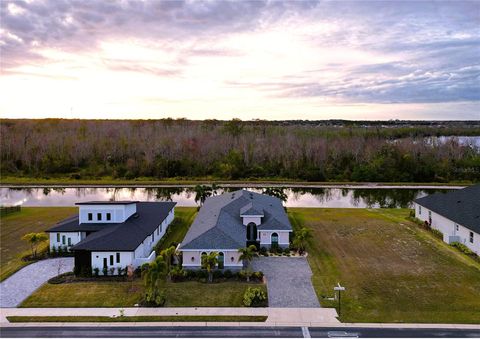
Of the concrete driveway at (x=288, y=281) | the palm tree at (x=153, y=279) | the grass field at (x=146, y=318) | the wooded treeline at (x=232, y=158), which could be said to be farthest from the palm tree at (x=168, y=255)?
the wooded treeline at (x=232, y=158)

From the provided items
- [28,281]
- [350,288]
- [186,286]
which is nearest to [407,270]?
[350,288]

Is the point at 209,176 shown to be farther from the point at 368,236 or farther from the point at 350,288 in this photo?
the point at 350,288

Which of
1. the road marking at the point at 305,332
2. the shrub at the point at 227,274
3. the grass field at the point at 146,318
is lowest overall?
the road marking at the point at 305,332

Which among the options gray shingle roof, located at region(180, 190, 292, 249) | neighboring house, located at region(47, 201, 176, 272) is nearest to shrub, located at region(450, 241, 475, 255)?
gray shingle roof, located at region(180, 190, 292, 249)

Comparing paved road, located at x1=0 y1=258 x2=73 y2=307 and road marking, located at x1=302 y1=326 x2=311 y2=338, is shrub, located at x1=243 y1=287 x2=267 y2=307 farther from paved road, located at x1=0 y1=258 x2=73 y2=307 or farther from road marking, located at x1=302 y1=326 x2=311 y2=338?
paved road, located at x1=0 y1=258 x2=73 y2=307

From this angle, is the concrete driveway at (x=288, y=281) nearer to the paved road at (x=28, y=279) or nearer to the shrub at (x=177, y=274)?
the shrub at (x=177, y=274)

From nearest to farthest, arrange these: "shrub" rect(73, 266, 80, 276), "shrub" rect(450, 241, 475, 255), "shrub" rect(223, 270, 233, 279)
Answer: "shrub" rect(223, 270, 233, 279) < "shrub" rect(73, 266, 80, 276) < "shrub" rect(450, 241, 475, 255)
